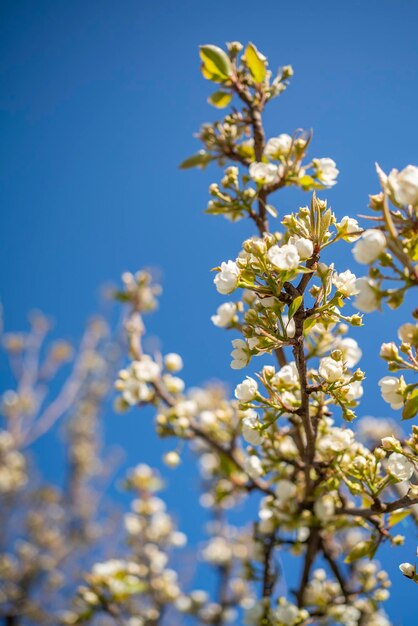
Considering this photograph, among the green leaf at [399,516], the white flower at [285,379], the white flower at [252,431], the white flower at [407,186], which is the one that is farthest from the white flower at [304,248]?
the green leaf at [399,516]

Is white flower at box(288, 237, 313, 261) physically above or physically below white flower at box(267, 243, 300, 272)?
above

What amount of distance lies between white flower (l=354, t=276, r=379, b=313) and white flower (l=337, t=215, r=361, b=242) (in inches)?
13.2

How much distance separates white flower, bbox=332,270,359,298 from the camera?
1.40 metres

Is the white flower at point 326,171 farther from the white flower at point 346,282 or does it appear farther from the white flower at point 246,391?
the white flower at point 246,391

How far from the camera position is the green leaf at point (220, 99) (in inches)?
86.5

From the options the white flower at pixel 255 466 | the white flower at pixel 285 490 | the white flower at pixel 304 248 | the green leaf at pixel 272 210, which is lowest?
the white flower at pixel 285 490

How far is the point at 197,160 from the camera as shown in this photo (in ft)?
7.62

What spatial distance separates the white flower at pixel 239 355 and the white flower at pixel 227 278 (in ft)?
0.88

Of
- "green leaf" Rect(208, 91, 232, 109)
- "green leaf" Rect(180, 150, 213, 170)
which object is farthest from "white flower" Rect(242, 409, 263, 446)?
"green leaf" Rect(208, 91, 232, 109)

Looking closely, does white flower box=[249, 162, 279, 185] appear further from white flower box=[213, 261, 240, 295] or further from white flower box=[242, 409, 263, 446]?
white flower box=[242, 409, 263, 446]

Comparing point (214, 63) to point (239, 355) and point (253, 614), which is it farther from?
point (253, 614)

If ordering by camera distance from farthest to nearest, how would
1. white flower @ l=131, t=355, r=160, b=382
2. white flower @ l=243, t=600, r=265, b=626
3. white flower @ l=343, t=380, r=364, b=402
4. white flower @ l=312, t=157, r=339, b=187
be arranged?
white flower @ l=131, t=355, r=160, b=382 < white flower @ l=243, t=600, r=265, b=626 < white flower @ l=312, t=157, r=339, b=187 < white flower @ l=343, t=380, r=364, b=402

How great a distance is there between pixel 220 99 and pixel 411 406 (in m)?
1.77

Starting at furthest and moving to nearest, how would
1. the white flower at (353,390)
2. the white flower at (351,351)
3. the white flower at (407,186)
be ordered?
the white flower at (351,351) → the white flower at (353,390) → the white flower at (407,186)
